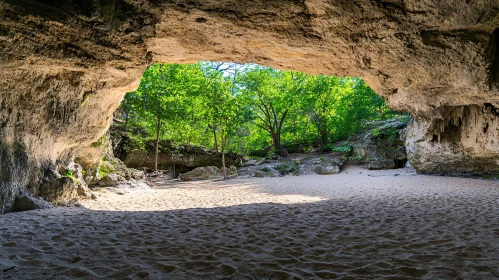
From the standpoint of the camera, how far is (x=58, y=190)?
728 centimetres

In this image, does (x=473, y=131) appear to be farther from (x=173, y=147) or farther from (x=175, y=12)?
(x=173, y=147)

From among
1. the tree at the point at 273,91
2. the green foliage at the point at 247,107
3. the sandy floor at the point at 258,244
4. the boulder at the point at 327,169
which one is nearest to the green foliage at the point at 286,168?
the boulder at the point at 327,169

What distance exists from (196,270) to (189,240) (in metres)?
1.21

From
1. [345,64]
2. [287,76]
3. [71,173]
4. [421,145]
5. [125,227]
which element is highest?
[287,76]

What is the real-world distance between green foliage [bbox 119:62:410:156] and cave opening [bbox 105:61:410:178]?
7cm

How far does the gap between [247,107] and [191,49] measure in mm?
19520

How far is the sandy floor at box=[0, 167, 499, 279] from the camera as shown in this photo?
2.91m

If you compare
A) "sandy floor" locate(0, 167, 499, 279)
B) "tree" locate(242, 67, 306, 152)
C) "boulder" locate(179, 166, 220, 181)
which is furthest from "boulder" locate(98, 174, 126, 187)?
"tree" locate(242, 67, 306, 152)

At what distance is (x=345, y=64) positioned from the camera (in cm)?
720

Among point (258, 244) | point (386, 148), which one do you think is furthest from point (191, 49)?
point (386, 148)

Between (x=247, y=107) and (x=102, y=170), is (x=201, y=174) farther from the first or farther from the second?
(x=247, y=107)

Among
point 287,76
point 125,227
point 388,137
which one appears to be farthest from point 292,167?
point 125,227

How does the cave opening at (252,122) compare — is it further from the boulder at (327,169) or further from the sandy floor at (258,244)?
the sandy floor at (258,244)

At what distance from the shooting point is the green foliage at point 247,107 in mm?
16781
